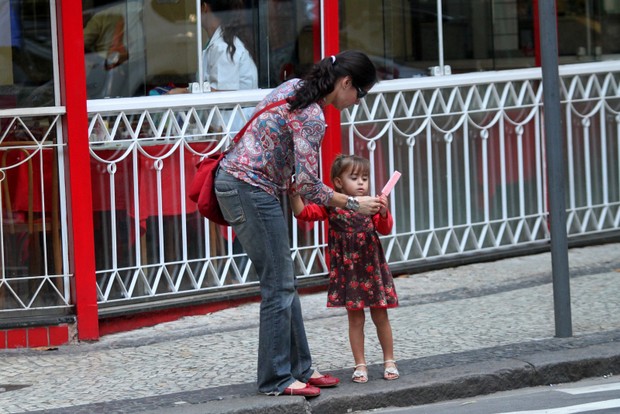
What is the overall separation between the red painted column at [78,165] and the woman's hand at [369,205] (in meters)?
2.38

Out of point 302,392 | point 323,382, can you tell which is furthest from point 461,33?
point 302,392

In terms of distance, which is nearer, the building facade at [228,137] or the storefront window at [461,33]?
the building facade at [228,137]

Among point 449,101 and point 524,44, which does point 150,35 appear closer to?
point 449,101

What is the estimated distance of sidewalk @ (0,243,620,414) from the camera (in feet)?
21.6

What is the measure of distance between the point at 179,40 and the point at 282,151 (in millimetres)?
2640

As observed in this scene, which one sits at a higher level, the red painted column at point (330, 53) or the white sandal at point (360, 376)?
the red painted column at point (330, 53)

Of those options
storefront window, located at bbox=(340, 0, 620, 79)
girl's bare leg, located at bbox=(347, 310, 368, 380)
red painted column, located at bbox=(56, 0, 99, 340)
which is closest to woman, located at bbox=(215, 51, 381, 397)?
girl's bare leg, located at bbox=(347, 310, 368, 380)

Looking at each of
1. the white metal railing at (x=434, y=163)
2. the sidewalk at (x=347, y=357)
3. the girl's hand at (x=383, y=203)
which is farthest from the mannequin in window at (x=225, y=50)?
the girl's hand at (x=383, y=203)

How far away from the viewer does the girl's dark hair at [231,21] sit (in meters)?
8.82

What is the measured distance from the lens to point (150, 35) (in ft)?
28.0

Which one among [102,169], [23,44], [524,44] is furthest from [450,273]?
[23,44]

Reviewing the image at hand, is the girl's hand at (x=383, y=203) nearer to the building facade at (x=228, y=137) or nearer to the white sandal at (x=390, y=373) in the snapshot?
the white sandal at (x=390, y=373)

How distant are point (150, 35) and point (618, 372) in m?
3.83

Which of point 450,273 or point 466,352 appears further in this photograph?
point 450,273
